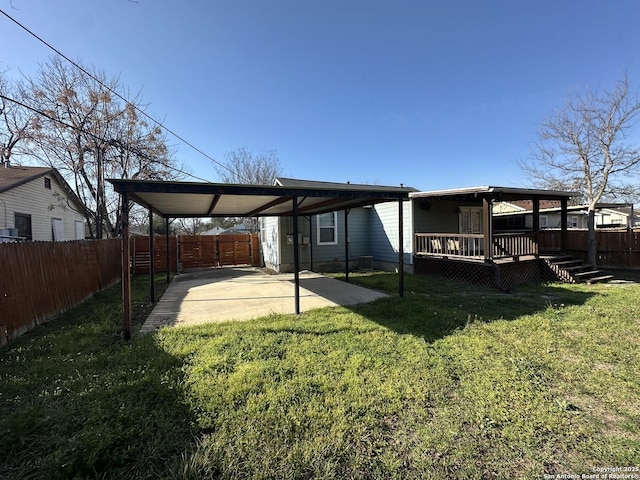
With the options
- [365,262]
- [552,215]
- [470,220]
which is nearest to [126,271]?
[365,262]

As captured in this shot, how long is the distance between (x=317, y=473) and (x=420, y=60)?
12.0 metres

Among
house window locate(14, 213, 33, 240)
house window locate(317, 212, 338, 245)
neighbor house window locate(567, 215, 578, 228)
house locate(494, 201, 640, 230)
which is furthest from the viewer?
neighbor house window locate(567, 215, 578, 228)

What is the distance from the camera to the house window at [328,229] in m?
12.2

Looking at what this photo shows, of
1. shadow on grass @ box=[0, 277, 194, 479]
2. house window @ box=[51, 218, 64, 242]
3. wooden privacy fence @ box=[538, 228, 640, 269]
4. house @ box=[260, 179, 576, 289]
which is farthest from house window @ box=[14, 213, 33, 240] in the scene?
wooden privacy fence @ box=[538, 228, 640, 269]

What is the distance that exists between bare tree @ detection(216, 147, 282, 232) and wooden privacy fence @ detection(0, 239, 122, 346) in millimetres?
16078

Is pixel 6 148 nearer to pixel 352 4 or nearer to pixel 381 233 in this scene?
pixel 352 4

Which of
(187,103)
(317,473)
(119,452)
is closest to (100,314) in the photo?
(119,452)

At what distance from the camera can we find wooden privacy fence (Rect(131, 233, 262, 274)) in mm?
13125

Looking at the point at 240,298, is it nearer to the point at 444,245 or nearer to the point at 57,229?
the point at 444,245

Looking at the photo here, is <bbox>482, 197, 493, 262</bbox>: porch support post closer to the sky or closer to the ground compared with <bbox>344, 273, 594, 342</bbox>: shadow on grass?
closer to the sky

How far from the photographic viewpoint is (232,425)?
7.70 ft

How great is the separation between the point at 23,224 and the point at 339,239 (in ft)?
41.8

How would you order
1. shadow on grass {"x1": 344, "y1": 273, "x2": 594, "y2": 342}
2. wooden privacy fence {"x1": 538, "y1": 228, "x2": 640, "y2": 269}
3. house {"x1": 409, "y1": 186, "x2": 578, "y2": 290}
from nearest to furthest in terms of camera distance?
shadow on grass {"x1": 344, "y1": 273, "x2": 594, "y2": 342}, house {"x1": 409, "y1": 186, "x2": 578, "y2": 290}, wooden privacy fence {"x1": 538, "y1": 228, "x2": 640, "y2": 269}

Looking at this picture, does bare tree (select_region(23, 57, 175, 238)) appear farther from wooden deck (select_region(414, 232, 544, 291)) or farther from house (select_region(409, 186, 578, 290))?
wooden deck (select_region(414, 232, 544, 291))
